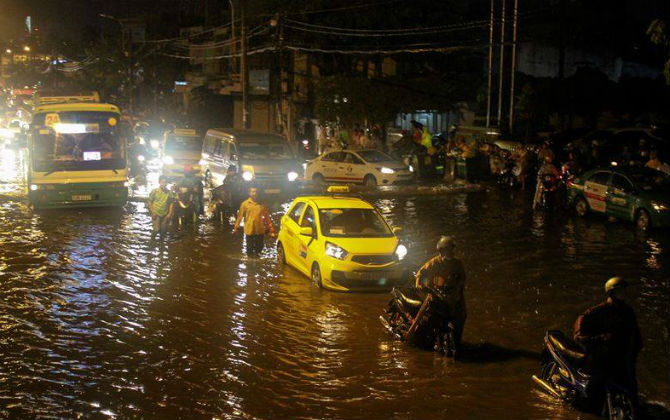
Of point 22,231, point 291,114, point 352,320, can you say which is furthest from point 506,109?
point 352,320

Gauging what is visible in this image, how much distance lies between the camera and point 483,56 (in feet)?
155

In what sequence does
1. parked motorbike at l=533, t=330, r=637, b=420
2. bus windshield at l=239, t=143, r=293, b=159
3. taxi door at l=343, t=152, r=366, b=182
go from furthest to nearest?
taxi door at l=343, t=152, r=366, b=182
bus windshield at l=239, t=143, r=293, b=159
parked motorbike at l=533, t=330, r=637, b=420

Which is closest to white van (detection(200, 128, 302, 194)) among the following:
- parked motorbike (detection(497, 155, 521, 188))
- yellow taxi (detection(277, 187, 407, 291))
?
parked motorbike (detection(497, 155, 521, 188))

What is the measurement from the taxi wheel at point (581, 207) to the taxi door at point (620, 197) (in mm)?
1105

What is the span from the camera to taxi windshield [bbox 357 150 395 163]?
30.6m

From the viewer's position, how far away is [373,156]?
30.9 metres

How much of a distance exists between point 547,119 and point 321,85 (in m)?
11.8

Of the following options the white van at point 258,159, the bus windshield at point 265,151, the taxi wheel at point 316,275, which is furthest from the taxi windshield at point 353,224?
the bus windshield at point 265,151

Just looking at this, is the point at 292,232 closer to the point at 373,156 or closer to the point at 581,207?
the point at 581,207

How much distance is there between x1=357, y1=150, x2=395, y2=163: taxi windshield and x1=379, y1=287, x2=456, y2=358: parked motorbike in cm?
1945

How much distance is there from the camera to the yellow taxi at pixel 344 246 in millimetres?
13539

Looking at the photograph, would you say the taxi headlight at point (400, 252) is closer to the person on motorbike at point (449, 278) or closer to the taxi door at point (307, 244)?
the taxi door at point (307, 244)

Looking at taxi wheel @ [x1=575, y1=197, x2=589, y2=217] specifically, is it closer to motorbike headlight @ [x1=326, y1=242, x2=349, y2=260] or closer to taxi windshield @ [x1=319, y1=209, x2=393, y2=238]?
taxi windshield @ [x1=319, y1=209, x2=393, y2=238]

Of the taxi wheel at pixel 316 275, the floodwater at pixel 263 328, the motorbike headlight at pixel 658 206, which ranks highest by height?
the motorbike headlight at pixel 658 206
